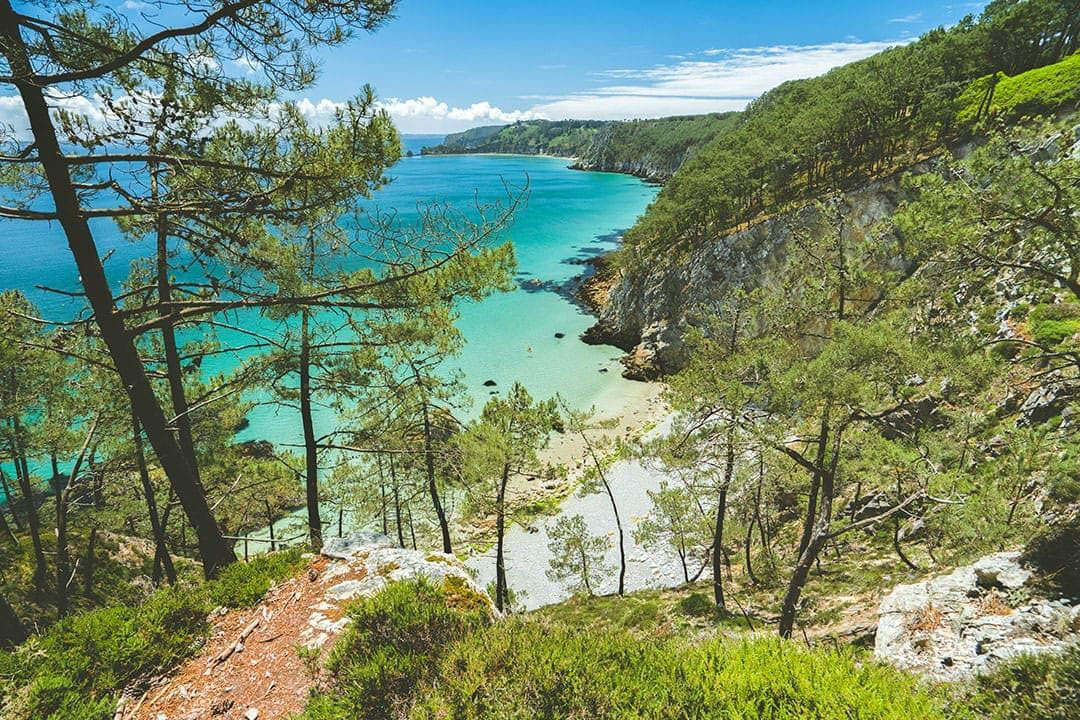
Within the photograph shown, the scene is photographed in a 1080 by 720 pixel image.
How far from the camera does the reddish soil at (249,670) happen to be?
4488 millimetres

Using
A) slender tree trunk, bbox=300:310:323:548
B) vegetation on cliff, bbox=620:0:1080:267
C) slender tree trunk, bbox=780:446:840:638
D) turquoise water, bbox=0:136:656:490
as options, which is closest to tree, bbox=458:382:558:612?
turquoise water, bbox=0:136:656:490

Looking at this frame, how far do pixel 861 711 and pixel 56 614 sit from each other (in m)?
17.7

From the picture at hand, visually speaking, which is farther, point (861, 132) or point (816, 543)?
point (861, 132)

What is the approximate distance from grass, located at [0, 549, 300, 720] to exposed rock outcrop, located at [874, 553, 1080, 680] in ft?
26.3

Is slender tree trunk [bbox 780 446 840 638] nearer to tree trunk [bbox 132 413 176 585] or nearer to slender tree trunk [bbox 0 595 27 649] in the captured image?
slender tree trunk [bbox 0 595 27 649]

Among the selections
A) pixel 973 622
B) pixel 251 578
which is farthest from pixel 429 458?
pixel 973 622

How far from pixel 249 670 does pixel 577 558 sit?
17031 millimetres

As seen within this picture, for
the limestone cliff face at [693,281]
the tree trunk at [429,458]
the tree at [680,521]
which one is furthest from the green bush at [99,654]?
the limestone cliff face at [693,281]

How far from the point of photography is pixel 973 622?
5816 millimetres

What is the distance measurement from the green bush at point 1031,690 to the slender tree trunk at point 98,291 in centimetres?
887

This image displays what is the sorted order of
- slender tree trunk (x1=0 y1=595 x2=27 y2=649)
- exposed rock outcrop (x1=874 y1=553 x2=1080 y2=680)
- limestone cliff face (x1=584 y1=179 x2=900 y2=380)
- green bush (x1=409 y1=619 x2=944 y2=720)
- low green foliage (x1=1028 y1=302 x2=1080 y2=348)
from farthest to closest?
limestone cliff face (x1=584 y1=179 x2=900 y2=380), low green foliage (x1=1028 y1=302 x2=1080 y2=348), slender tree trunk (x1=0 y1=595 x2=27 y2=649), exposed rock outcrop (x1=874 y1=553 x2=1080 y2=680), green bush (x1=409 y1=619 x2=944 y2=720)

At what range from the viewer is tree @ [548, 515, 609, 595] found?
763 inches

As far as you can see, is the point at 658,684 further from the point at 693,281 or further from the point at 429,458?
the point at 693,281

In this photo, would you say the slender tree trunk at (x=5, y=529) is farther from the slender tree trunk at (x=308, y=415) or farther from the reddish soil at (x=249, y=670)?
the reddish soil at (x=249, y=670)
